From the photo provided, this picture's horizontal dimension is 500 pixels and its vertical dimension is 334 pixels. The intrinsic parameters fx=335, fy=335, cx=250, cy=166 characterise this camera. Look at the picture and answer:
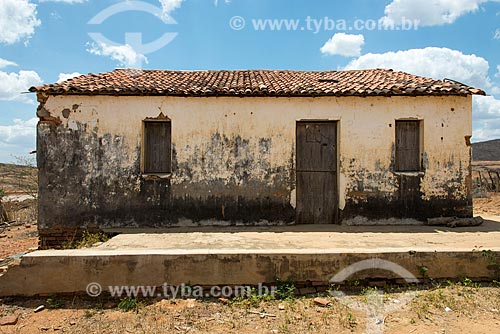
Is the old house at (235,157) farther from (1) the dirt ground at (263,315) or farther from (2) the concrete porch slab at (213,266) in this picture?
(1) the dirt ground at (263,315)

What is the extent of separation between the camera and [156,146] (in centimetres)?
755

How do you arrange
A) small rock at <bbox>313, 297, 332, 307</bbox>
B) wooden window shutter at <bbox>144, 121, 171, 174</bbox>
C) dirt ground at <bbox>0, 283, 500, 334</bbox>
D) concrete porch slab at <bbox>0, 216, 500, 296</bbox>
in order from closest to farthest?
dirt ground at <bbox>0, 283, 500, 334</bbox> → small rock at <bbox>313, 297, 332, 307</bbox> → concrete porch slab at <bbox>0, 216, 500, 296</bbox> → wooden window shutter at <bbox>144, 121, 171, 174</bbox>

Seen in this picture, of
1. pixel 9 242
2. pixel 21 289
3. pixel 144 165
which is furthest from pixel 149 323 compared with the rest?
pixel 9 242

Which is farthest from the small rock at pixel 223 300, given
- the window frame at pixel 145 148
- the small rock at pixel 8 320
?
the window frame at pixel 145 148

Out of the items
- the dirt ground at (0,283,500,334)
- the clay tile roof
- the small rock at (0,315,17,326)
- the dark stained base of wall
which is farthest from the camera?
the dark stained base of wall

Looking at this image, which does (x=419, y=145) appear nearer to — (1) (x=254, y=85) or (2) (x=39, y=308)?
(1) (x=254, y=85)

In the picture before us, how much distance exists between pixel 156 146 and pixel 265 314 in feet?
15.4

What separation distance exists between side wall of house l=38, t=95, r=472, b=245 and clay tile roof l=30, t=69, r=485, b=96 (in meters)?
0.24

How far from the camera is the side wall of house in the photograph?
7.34 m

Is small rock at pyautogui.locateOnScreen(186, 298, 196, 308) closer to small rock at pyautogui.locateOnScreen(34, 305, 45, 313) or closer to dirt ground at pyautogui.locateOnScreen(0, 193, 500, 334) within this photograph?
dirt ground at pyautogui.locateOnScreen(0, 193, 500, 334)

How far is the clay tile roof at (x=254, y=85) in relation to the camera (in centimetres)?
714

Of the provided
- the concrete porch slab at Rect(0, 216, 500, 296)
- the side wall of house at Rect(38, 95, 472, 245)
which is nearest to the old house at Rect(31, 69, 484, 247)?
the side wall of house at Rect(38, 95, 472, 245)

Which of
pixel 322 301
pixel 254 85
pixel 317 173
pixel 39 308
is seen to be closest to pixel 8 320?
pixel 39 308

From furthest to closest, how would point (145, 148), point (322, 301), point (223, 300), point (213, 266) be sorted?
point (145, 148) → point (213, 266) → point (223, 300) → point (322, 301)
